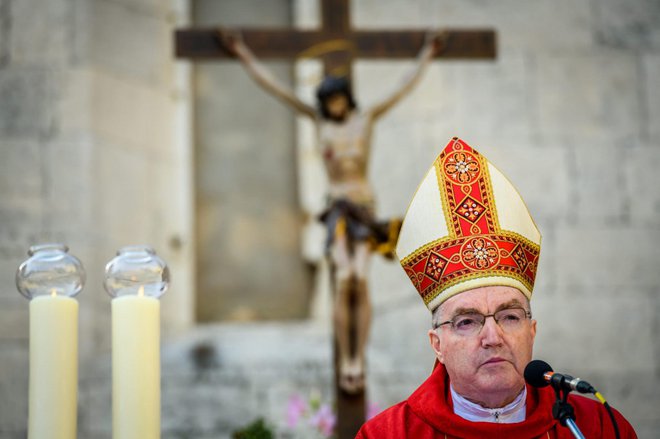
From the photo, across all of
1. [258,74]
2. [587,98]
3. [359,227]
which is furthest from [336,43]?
[587,98]

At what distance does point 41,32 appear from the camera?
7.04m

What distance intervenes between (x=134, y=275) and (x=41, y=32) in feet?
17.0

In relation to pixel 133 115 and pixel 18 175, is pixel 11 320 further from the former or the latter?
pixel 133 115

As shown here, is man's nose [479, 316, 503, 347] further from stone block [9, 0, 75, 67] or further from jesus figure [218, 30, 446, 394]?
stone block [9, 0, 75, 67]

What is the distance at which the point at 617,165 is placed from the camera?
7.18 meters

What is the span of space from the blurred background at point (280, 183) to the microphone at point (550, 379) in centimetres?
413

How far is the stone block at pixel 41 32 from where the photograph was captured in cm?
700

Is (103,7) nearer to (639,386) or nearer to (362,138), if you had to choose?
(362,138)

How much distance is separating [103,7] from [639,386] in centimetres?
430

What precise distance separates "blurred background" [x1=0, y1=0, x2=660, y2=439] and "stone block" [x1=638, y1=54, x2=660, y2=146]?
0.04 ft

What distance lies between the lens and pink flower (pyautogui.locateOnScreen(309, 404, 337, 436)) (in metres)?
5.24

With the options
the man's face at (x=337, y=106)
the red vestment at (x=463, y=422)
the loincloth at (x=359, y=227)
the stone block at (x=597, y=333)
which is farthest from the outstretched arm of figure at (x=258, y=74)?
the red vestment at (x=463, y=422)

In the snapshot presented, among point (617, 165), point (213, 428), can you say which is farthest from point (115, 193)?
point (617, 165)

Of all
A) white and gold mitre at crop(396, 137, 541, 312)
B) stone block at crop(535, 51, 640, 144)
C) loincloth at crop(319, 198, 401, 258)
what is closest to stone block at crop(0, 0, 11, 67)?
loincloth at crop(319, 198, 401, 258)
